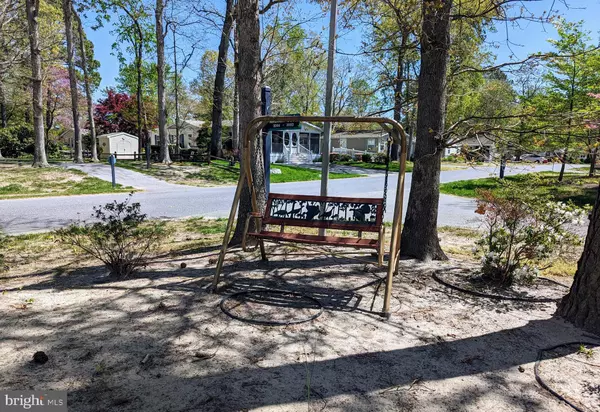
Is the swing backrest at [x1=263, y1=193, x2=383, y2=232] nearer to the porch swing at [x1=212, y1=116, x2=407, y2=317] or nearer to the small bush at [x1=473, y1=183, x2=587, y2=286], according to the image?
the porch swing at [x1=212, y1=116, x2=407, y2=317]

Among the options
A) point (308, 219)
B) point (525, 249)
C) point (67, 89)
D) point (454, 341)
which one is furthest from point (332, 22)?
point (67, 89)

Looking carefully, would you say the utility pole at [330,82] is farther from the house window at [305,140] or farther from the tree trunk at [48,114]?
the tree trunk at [48,114]

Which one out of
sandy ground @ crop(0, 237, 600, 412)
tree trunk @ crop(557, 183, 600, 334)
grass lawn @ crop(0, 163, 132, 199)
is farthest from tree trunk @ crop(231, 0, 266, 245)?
grass lawn @ crop(0, 163, 132, 199)

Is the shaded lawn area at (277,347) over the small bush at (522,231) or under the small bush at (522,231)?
under

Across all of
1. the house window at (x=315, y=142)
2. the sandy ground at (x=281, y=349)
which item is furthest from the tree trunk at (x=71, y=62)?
the house window at (x=315, y=142)

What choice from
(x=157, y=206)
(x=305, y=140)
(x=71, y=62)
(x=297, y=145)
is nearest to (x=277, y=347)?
(x=157, y=206)

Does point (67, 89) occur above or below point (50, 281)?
above

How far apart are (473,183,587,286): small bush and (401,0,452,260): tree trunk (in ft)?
2.63

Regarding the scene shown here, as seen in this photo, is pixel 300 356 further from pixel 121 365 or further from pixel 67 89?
pixel 67 89

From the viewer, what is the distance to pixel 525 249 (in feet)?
14.2

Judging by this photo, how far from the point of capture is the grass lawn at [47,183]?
12.5 metres

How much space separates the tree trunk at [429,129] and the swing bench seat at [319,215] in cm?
86

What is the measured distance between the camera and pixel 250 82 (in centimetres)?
546

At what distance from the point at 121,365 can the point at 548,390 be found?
2744mm
